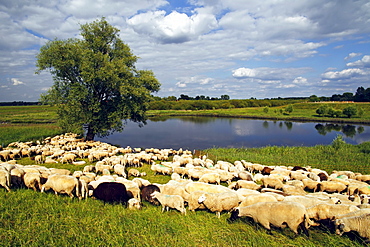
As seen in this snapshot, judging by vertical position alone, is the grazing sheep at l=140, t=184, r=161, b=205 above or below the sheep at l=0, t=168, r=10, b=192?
below

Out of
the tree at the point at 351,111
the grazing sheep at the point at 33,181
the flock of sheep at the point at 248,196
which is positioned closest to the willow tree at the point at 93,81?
the flock of sheep at the point at 248,196

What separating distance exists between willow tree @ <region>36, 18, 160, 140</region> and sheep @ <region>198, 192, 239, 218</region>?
51.8 ft

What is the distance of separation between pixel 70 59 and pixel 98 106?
4891 millimetres

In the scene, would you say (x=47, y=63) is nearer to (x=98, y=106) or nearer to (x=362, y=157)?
(x=98, y=106)

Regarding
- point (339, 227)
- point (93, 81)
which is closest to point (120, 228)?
point (339, 227)

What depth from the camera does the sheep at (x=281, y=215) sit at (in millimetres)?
5188

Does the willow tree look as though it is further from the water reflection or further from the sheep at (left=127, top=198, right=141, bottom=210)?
the water reflection

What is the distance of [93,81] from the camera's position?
19.1m

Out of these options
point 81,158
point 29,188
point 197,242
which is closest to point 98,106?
point 81,158

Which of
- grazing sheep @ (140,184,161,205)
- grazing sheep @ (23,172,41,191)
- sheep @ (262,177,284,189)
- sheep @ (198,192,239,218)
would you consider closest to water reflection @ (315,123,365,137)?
sheep @ (262,177,284,189)

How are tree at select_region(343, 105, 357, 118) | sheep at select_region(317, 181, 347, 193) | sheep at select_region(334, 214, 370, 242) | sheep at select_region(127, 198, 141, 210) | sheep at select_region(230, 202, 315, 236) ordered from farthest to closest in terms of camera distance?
tree at select_region(343, 105, 357, 118)
sheep at select_region(317, 181, 347, 193)
sheep at select_region(127, 198, 141, 210)
sheep at select_region(230, 202, 315, 236)
sheep at select_region(334, 214, 370, 242)

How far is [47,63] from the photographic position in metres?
19.2

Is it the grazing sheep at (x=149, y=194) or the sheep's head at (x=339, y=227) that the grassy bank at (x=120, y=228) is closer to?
the sheep's head at (x=339, y=227)

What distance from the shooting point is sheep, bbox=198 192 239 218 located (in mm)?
6320
